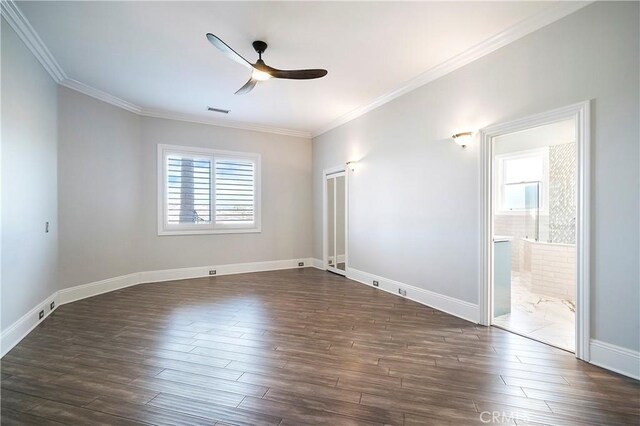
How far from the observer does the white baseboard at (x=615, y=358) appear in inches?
88.1

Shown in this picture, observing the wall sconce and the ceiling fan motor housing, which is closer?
the ceiling fan motor housing

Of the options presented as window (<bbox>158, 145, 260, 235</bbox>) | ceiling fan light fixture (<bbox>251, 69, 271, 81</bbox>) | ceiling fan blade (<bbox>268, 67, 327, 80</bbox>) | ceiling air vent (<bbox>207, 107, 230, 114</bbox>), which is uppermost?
ceiling air vent (<bbox>207, 107, 230, 114</bbox>)

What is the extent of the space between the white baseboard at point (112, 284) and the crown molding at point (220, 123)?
2.89 meters

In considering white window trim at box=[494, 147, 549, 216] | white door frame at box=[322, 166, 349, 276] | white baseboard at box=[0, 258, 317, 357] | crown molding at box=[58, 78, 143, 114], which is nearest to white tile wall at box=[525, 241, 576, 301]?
white window trim at box=[494, 147, 549, 216]

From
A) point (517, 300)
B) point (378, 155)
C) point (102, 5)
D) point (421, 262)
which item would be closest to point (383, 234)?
point (421, 262)

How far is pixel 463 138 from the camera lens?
347 centimetres

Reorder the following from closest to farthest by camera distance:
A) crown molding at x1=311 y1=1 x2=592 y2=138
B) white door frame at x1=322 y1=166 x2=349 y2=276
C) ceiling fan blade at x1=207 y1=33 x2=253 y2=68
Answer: ceiling fan blade at x1=207 y1=33 x2=253 y2=68 → crown molding at x1=311 y1=1 x2=592 y2=138 → white door frame at x1=322 y1=166 x2=349 y2=276

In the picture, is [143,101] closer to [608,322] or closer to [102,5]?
[102,5]

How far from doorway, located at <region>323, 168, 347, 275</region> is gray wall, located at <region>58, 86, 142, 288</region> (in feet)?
11.9

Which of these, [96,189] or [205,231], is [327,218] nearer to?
[205,231]

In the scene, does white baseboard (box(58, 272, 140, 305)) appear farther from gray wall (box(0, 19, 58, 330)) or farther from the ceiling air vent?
the ceiling air vent

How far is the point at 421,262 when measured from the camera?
4.11 meters

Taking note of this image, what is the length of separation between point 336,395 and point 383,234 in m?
3.04

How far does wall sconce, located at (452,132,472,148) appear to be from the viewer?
3.42 metres
